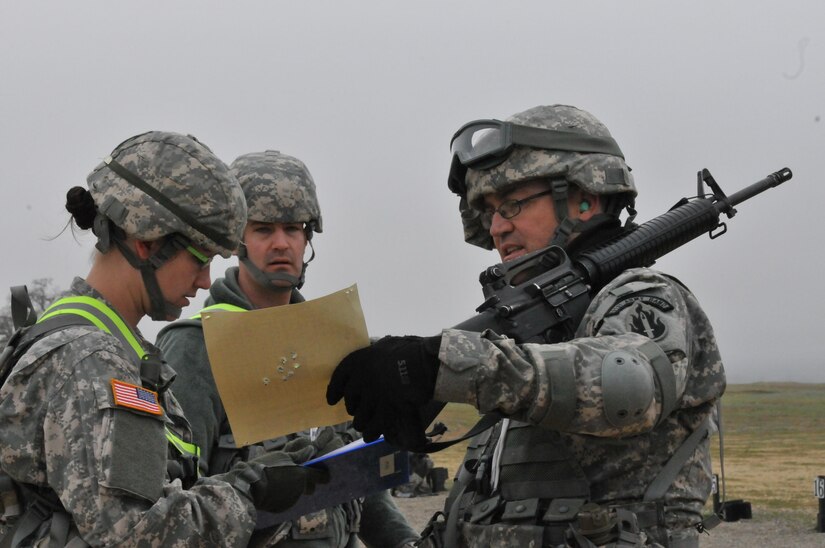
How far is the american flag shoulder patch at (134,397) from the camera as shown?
3.57 m

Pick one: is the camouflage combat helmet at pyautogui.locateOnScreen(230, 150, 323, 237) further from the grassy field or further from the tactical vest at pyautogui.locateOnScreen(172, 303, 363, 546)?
the grassy field

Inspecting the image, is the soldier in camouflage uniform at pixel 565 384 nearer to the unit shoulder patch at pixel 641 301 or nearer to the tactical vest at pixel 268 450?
the unit shoulder patch at pixel 641 301

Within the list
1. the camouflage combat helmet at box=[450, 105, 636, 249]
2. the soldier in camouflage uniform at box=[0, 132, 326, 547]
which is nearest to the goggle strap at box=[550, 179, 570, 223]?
the camouflage combat helmet at box=[450, 105, 636, 249]

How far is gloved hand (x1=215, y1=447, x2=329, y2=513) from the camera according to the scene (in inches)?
157

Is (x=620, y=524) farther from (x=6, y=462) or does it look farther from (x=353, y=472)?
(x=6, y=462)

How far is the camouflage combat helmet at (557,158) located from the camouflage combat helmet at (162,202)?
1.35 metres

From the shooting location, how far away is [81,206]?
161 inches

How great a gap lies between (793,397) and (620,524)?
6316 centimetres

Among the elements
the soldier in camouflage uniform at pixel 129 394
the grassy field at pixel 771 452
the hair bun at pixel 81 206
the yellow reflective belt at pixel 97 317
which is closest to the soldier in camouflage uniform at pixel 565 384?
the soldier in camouflage uniform at pixel 129 394

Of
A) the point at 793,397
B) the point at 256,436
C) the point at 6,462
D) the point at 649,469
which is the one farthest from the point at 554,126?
the point at 793,397

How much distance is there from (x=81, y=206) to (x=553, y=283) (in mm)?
1907

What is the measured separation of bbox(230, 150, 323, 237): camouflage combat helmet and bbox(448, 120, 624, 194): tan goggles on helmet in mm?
1409

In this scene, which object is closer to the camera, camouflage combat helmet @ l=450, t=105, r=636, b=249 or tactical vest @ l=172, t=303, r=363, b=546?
camouflage combat helmet @ l=450, t=105, r=636, b=249

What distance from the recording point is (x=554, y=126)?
16.6 feet
